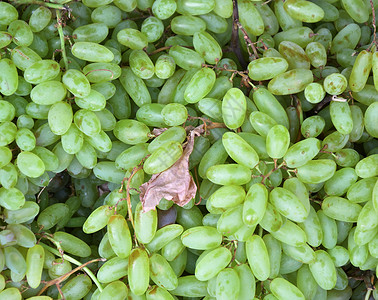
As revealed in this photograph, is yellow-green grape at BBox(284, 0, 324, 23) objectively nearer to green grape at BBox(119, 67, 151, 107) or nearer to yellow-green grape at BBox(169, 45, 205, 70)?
yellow-green grape at BBox(169, 45, 205, 70)

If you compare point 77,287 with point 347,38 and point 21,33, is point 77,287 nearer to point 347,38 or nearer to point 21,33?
point 21,33

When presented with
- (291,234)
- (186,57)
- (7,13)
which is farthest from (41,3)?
(291,234)

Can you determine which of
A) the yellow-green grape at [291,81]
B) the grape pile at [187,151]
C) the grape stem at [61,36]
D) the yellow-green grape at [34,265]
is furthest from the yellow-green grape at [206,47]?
the yellow-green grape at [34,265]

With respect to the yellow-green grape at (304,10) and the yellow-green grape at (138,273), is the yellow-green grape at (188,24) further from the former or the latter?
the yellow-green grape at (138,273)

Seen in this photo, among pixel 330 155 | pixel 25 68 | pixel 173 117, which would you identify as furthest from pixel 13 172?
pixel 330 155

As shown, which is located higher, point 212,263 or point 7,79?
point 7,79

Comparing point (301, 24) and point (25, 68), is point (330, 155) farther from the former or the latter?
point (25, 68)
